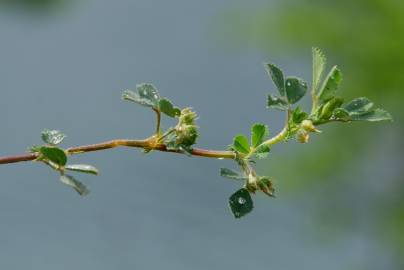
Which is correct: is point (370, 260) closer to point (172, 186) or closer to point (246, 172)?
point (172, 186)

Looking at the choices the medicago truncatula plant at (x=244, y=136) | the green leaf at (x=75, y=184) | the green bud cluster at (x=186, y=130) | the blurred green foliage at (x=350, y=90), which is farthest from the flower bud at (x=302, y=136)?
the blurred green foliage at (x=350, y=90)

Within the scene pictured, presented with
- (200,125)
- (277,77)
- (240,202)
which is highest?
(277,77)

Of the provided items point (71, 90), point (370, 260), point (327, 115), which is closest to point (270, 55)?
point (370, 260)

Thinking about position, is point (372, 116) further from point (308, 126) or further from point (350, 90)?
point (350, 90)

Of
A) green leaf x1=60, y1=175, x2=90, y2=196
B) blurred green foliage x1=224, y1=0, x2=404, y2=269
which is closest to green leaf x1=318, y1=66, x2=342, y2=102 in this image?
green leaf x1=60, y1=175, x2=90, y2=196

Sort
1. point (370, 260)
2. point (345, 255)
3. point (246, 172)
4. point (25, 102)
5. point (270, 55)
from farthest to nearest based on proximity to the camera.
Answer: point (25, 102) → point (345, 255) → point (370, 260) → point (270, 55) → point (246, 172)

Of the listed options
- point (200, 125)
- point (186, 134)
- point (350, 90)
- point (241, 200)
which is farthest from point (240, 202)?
point (200, 125)
